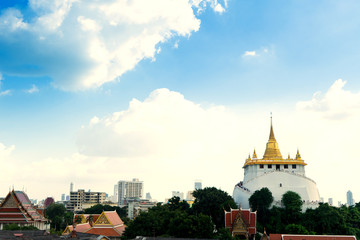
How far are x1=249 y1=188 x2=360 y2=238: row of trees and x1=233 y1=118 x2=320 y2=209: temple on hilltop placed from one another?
2.55 meters

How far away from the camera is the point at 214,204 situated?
61656 millimetres

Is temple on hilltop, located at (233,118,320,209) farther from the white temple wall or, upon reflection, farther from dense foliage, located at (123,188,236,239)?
dense foliage, located at (123,188,236,239)

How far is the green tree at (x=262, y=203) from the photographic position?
61.3 meters

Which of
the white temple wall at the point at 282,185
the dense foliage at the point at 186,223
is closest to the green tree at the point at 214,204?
the dense foliage at the point at 186,223

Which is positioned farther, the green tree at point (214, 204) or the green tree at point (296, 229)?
the green tree at point (214, 204)

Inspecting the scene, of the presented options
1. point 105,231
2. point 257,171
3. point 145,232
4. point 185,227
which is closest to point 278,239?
point 185,227

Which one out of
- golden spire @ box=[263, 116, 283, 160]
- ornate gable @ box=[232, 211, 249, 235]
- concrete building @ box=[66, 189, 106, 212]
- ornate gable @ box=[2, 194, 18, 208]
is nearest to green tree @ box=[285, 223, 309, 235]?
ornate gable @ box=[232, 211, 249, 235]

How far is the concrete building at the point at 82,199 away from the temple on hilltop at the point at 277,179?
311 feet

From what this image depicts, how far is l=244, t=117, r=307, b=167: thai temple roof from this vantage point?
70500 mm

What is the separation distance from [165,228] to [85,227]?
56.3 feet

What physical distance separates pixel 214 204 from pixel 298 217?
1383 centimetres

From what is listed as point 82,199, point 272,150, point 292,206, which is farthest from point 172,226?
point 82,199

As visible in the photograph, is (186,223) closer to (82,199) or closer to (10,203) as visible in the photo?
(10,203)

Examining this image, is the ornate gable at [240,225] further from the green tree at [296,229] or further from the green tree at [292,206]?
the green tree at [292,206]
